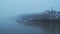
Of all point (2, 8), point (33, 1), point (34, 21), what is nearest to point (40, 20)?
point (34, 21)

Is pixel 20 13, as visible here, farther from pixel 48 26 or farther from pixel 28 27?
pixel 48 26

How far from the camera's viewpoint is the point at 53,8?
176 centimetres

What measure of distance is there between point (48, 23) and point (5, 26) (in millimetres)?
741

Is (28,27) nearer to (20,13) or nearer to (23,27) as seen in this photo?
(23,27)

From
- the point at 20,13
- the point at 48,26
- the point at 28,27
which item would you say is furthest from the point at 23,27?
the point at 48,26

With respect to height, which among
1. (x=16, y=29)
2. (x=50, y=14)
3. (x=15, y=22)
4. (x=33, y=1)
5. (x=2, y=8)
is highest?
(x=33, y=1)

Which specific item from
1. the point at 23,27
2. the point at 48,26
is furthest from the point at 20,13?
the point at 48,26

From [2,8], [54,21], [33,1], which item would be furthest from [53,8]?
[2,8]

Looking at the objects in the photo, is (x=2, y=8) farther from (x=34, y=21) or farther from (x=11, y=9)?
(x=34, y=21)

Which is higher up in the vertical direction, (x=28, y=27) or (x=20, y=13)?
(x=20, y=13)

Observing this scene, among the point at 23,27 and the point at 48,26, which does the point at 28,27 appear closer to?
the point at 23,27

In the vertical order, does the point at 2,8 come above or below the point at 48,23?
above

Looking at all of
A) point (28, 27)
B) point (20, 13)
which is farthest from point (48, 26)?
point (20, 13)

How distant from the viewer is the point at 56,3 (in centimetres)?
175
